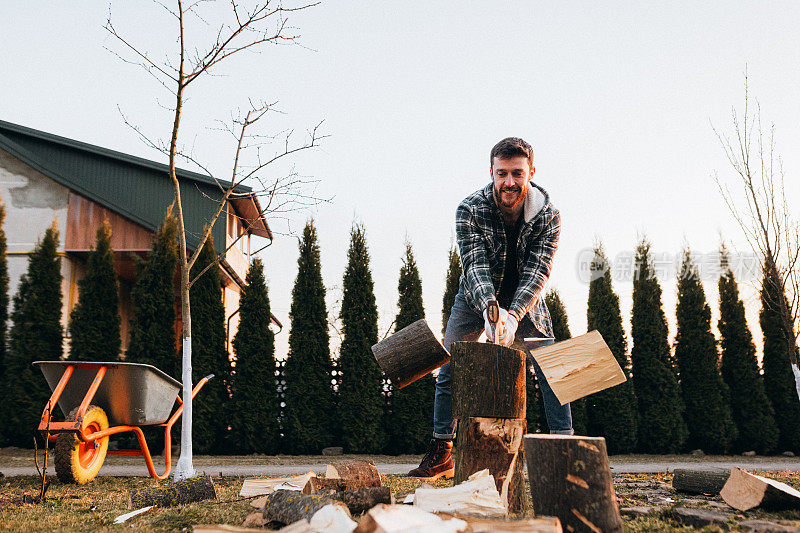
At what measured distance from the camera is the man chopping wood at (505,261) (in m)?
2.88

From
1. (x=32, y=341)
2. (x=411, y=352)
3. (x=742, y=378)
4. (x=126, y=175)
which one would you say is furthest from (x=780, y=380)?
(x=126, y=175)

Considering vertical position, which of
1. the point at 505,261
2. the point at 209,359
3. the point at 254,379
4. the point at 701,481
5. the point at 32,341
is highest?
the point at 505,261

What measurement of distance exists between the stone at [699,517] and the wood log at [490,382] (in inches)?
27.0

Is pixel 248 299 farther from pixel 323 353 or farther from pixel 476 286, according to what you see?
pixel 476 286

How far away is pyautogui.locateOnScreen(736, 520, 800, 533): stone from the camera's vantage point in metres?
1.72

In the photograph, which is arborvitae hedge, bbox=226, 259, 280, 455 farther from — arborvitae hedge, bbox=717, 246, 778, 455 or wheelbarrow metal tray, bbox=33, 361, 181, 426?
arborvitae hedge, bbox=717, 246, 778, 455

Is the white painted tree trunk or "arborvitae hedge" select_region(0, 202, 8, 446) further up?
"arborvitae hedge" select_region(0, 202, 8, 446)

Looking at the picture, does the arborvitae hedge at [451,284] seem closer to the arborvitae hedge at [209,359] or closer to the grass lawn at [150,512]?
the arborvitae hedge at [209,359]

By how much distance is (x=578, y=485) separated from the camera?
69.8 inches

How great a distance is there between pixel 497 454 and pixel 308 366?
237 inches

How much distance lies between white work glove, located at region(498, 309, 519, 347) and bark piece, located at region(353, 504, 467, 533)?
3.95ft

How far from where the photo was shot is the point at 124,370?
3.83 m

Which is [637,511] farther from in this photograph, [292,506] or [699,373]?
[699,373]

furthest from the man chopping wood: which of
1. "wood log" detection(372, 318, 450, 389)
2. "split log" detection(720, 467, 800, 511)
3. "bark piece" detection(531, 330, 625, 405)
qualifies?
"split log" detection(720, 467, 800, 511)
